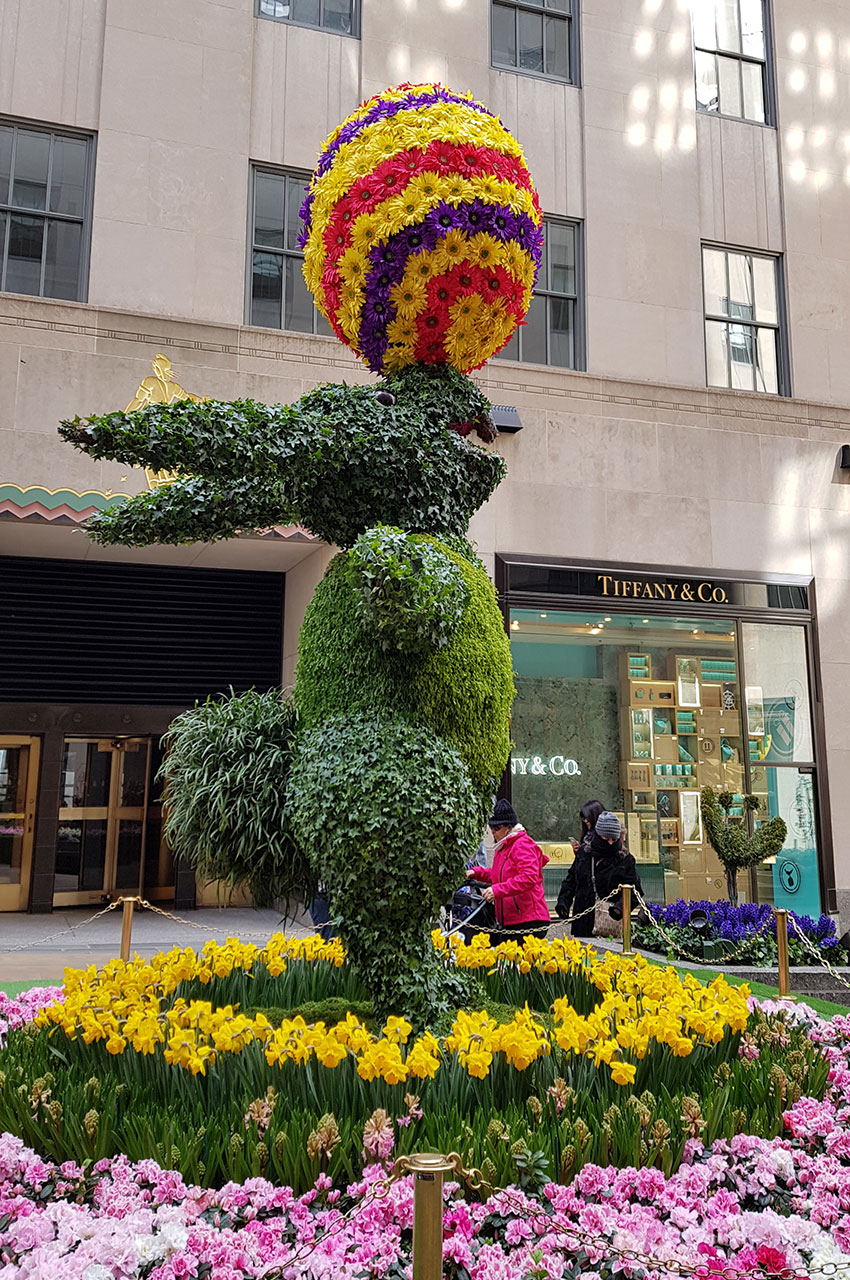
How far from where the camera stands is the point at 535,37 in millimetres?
13188

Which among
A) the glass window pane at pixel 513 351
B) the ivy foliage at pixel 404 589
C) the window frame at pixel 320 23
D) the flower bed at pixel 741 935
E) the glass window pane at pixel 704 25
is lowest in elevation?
the flower bed at pixel 741 935

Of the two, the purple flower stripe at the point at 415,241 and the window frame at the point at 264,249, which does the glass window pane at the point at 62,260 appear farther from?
the purple flower stripe at the point at 415,241

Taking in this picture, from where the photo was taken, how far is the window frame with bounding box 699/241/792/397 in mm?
13438

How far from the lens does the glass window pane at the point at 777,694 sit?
12891 mm

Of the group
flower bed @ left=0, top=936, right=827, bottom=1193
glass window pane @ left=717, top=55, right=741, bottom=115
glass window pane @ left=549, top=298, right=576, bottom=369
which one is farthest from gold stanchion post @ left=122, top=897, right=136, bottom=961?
glass window pane @ left=717, top=55, right=741, bottom=115

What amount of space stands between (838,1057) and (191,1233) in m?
3.26

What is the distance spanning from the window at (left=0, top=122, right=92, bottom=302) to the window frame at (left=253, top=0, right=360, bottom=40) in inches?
112

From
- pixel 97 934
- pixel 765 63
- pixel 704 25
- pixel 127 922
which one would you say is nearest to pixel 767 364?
pixel 765 63

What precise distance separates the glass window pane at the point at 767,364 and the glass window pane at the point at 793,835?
5.11 meters

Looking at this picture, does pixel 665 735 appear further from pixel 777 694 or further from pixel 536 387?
pixel 536 387

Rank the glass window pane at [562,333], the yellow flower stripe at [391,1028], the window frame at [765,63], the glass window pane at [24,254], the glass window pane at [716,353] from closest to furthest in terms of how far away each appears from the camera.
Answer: the yellow flower stripe at [391,1028] → the glass window pane at [24,254] → the glass window pane at [562,333] → the glass window pane at [716,353] → the window frame at [765,63]

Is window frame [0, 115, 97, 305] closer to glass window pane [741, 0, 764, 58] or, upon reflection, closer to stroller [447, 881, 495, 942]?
stroller [447, 881, 495, 942]

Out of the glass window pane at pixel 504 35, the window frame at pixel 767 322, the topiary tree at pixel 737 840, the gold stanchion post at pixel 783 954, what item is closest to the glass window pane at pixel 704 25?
the glass window pane at pixel 504 35

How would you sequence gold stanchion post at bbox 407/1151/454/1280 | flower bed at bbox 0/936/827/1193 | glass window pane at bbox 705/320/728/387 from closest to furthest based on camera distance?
gold stanchion post at bbox 407/1151/454/1280 < flower bed at bbox 0/936/827/1193 < glass window pane at bbox 705/320/728/387
